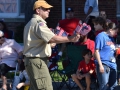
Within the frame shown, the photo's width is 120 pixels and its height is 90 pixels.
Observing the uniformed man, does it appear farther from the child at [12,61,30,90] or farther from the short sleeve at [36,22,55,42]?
the child at [12,61,30,90]

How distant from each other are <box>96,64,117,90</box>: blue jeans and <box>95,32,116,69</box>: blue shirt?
107 millimetres

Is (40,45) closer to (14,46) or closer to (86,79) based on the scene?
(86,79)

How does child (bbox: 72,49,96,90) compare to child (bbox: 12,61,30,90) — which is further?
child (bbox: 12,61,30,90)

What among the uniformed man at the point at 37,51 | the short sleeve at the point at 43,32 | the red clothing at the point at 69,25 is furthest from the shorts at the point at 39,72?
the red clothing at the point at 69,25

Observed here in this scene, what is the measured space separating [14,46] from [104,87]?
245cm

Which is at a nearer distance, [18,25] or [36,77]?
[36,77]

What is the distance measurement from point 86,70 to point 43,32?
251cm

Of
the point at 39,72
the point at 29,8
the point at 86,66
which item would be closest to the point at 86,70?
the point at 86,66

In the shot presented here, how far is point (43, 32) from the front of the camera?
677cm

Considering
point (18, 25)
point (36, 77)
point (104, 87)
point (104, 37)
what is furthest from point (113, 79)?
point (18, 25)

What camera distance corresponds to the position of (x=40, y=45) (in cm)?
701

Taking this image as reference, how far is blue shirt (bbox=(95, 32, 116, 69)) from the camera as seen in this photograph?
27.1ft

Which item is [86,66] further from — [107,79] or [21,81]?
[21,81]

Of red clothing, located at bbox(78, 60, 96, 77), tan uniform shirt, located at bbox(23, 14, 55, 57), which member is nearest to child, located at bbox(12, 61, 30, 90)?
red clothing, located at bbox(78, 60, 96, 77)
